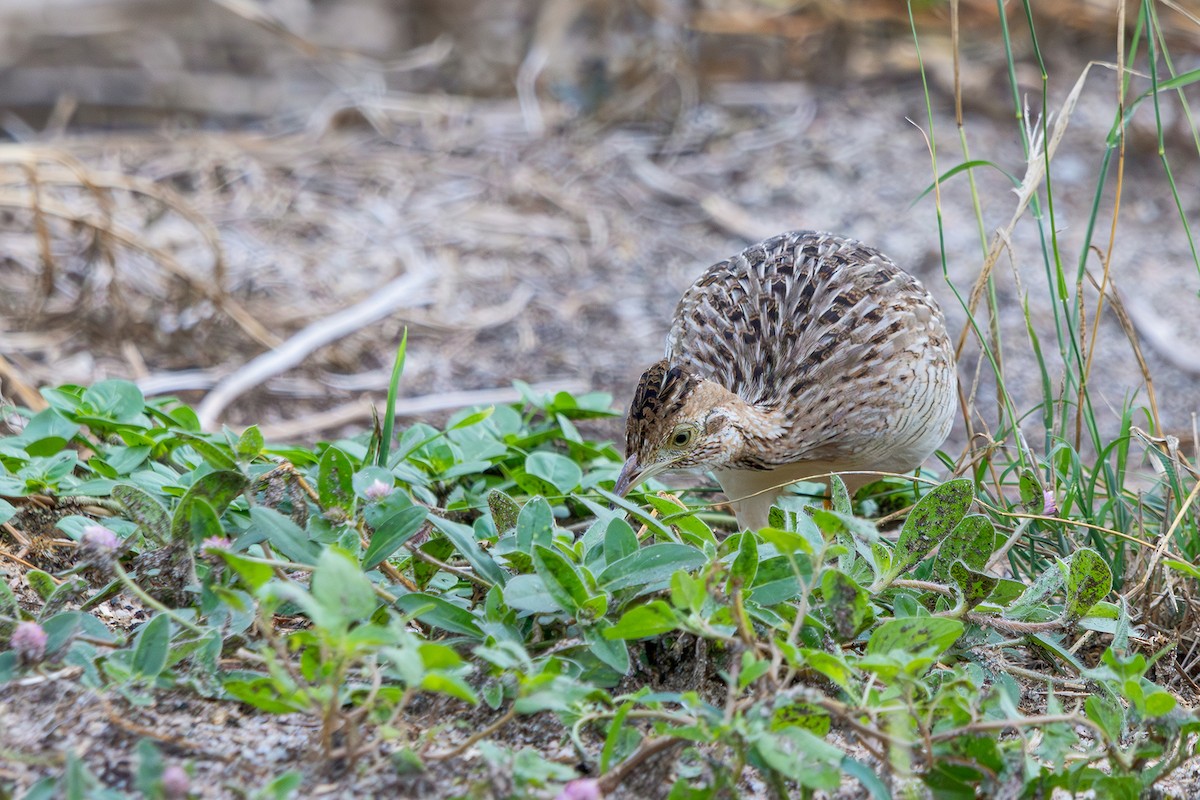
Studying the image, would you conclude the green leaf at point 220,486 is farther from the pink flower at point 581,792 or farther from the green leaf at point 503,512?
the pink flower at point 581,792

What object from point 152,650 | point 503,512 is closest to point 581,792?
point 152,650

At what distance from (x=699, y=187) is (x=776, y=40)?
1.77 metres

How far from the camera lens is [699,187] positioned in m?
8.16

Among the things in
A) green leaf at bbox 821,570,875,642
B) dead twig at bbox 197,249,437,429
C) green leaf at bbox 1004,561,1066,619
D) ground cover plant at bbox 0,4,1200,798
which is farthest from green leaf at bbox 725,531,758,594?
dead twig at bbox 197,249,437,429

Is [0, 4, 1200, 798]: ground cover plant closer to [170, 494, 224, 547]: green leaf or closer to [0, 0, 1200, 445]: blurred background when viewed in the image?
A: [170, 494, 224, 547]: green leaf

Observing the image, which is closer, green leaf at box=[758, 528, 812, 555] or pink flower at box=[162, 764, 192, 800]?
pink flower at box=[162, 764, 192, 800]

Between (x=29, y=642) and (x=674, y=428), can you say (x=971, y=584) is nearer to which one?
(x=674, y=428)

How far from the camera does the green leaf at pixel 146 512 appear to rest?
2533mm

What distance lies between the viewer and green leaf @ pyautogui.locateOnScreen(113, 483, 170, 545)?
2.53 m

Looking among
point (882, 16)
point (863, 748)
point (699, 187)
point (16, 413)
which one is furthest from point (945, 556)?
point (882, 16)

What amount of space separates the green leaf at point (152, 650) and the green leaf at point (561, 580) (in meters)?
0.69

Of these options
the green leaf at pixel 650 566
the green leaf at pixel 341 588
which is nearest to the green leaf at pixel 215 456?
the green leaf at pixel 341 588

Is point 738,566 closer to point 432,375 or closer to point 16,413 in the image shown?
point 16,413

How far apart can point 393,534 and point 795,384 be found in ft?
5.11
